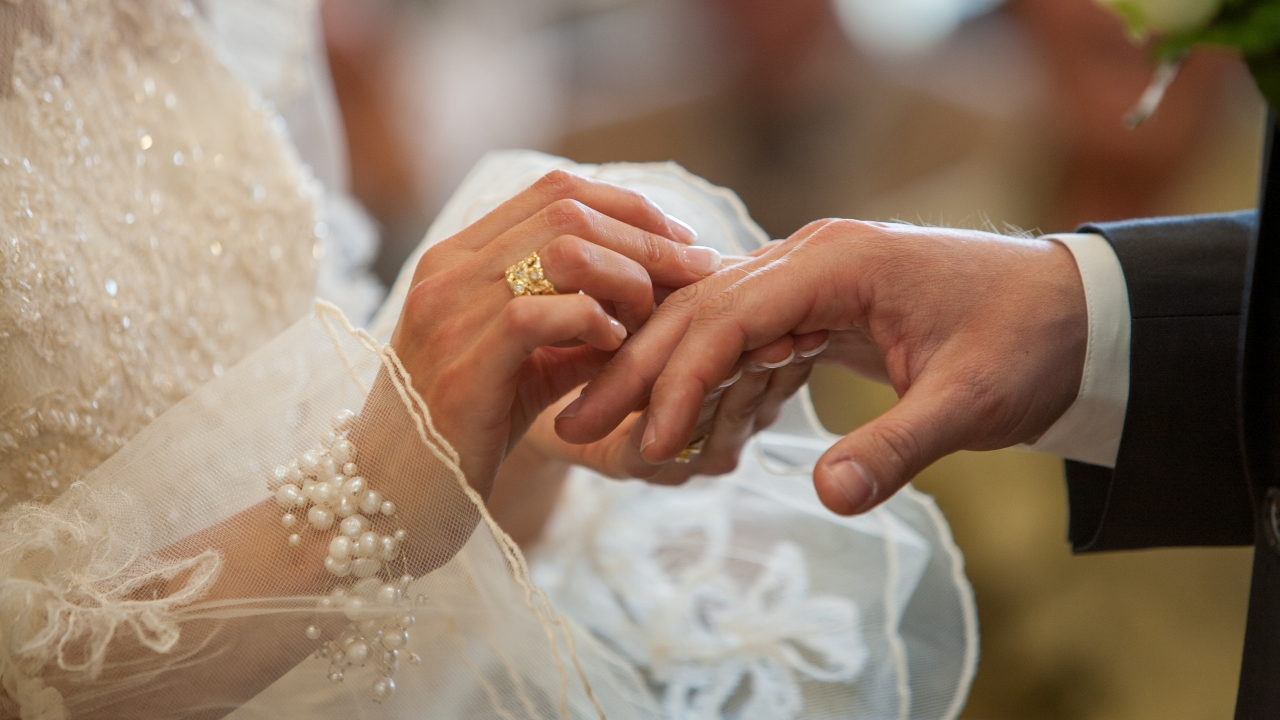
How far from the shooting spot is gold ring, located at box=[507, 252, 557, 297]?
2.25 ft

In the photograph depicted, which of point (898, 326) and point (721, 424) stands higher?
point (898, 326)

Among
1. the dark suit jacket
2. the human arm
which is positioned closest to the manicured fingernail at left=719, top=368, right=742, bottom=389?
the human arm

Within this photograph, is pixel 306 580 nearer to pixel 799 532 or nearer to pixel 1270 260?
pixel 799 532

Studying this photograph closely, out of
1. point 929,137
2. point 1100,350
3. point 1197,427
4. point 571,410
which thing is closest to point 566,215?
point 571,410

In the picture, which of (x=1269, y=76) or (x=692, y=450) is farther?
(x=692, y=450)

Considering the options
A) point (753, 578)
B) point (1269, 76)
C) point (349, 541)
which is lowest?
point (753, 578)

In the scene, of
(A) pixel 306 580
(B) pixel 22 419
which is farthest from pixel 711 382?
(B) pixel 22 419

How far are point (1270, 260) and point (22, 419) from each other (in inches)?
41.3

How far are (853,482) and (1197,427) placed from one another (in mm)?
392

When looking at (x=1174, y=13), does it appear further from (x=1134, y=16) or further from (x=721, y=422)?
(x=721, y=422)

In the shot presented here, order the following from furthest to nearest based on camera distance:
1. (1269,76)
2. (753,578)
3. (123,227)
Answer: (753,578), (123,227), (1269,76)

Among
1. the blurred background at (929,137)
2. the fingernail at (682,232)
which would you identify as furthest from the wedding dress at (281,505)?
the blurred background at (929,137)

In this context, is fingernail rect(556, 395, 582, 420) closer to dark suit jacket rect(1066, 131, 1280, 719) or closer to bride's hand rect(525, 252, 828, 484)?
bride's hand rect(525, 252, 828, 484)

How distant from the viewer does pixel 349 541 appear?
0.66m
